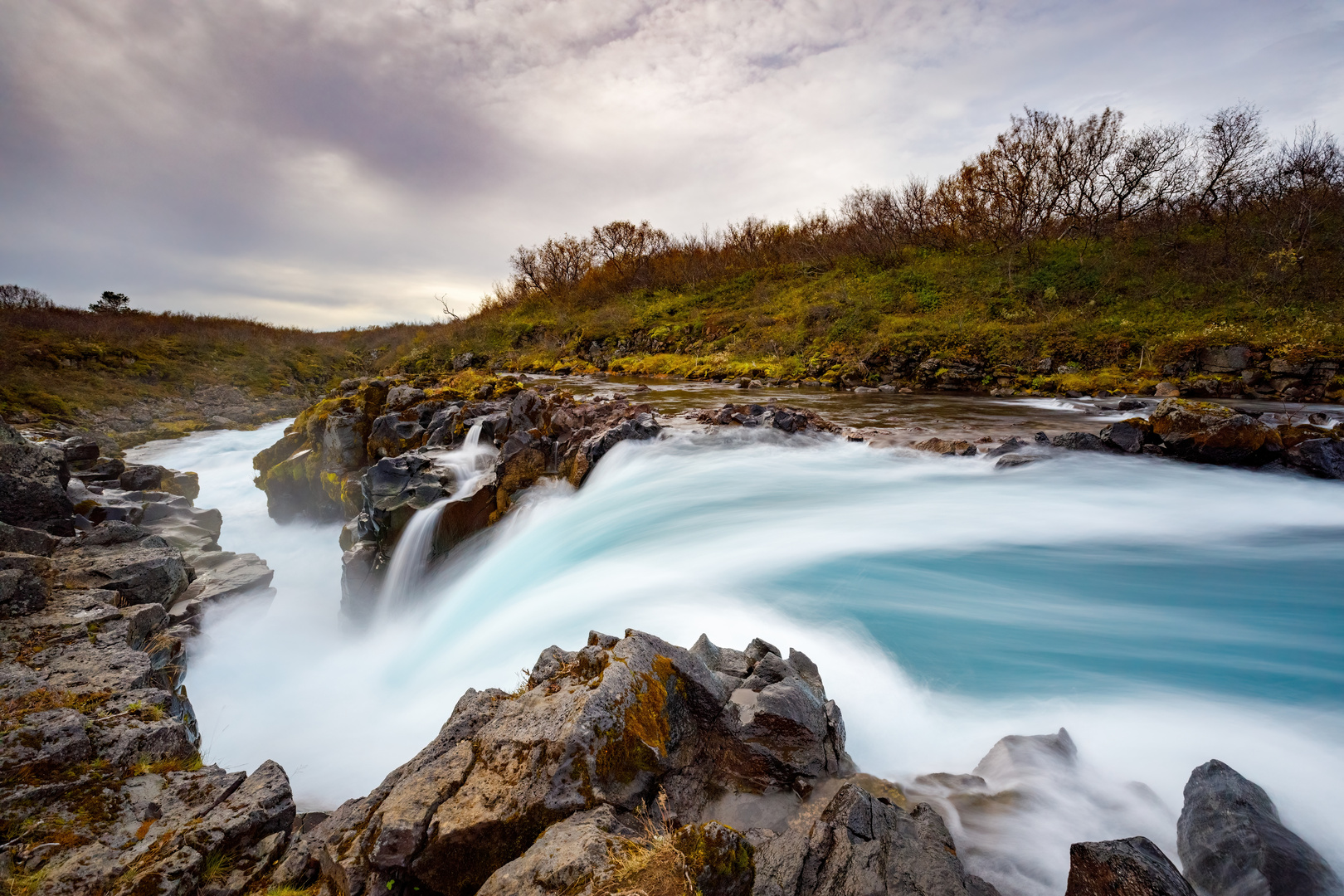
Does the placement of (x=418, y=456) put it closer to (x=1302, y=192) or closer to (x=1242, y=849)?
(x=1242, y=849)

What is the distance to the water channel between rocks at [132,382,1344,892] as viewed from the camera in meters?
3.50

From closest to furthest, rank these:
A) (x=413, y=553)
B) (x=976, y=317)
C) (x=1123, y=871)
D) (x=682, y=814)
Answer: (x=1123, y=871), (x=682, y=814), (x=413, y=553), (x=976, y=317)

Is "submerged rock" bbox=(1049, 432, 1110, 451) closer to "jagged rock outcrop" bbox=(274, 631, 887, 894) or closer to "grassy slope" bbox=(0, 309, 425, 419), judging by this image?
"jagged rock outcrop" bbox=(274, 631, 887, 894)

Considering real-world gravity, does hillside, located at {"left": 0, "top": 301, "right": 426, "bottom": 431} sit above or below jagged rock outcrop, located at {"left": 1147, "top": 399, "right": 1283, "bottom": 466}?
above

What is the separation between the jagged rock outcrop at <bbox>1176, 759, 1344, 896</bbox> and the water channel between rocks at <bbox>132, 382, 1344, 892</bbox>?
33 cm

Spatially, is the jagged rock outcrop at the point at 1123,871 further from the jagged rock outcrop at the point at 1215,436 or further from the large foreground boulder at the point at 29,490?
the large foreground boulder at the point at 29,490

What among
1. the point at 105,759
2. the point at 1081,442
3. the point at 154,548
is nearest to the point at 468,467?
the point at 154,548

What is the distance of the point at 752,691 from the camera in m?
3.24

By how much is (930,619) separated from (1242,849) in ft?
9.20

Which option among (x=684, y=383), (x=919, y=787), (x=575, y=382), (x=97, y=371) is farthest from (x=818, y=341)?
(x=97, y=371)

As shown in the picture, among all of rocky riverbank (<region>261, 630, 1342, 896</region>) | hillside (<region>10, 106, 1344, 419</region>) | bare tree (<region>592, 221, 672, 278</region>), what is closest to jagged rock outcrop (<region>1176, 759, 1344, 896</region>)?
rocky riverbank (<region>261, 630, 1342, 896</region>)

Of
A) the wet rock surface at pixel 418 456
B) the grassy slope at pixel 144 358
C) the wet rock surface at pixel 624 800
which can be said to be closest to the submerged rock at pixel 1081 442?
the wet rock surface at pixel 418 456

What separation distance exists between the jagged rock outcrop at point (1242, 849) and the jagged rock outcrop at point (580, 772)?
1.61 m

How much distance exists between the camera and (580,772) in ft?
8.21
